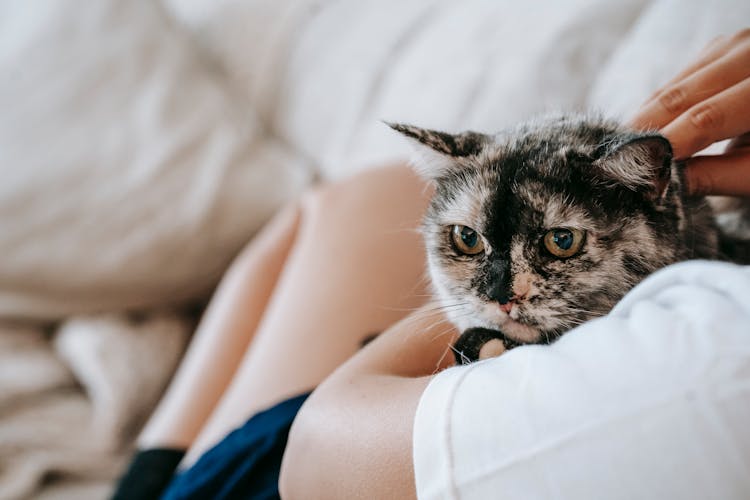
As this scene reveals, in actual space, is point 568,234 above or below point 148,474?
above

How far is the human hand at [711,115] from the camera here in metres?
0.52

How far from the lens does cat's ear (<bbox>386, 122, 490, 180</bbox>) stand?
1.98 ft

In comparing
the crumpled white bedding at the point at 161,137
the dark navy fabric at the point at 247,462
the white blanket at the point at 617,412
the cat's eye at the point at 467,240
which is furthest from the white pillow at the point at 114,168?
the white blanket at the point at 617,412

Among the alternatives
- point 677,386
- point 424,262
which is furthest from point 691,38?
point 677,386

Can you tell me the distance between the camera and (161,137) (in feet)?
3.96

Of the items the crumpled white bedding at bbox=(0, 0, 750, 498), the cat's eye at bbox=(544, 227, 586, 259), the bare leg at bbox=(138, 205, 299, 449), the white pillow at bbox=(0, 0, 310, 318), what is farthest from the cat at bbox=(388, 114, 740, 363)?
the white pillow at bbox=(0, 0, 310, 318)

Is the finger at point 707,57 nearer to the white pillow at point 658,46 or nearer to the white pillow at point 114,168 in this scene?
the white pillow at point 658,46

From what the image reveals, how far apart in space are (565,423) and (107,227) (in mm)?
1074

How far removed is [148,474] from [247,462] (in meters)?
0.31

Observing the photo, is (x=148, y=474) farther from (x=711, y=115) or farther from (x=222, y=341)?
(x=711, y=115)

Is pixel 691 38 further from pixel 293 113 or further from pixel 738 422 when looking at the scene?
pixel 293 113

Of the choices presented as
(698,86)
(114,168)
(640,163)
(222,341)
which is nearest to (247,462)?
(222,341)

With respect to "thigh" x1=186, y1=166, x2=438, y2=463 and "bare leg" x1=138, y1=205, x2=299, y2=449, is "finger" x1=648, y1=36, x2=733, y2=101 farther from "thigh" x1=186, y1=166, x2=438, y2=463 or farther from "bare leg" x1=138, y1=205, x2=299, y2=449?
"bare leg" x1=138, y1=205, x2=299, y2=449

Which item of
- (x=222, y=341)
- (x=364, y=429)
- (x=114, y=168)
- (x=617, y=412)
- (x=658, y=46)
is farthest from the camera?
(x=114, y=168)
